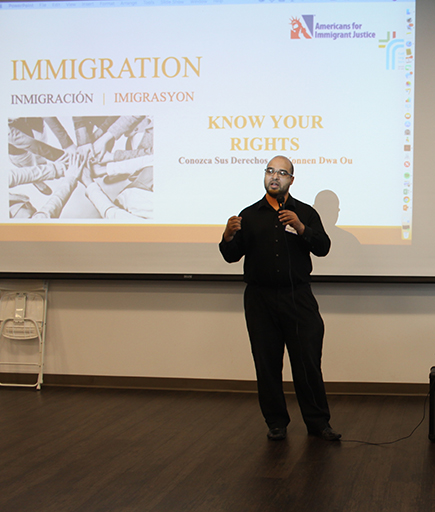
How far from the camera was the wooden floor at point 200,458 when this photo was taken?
2367mm

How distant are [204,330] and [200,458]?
162cm

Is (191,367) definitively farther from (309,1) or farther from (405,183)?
(309,1)

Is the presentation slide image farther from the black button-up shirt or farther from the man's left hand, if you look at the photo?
the man's left hand

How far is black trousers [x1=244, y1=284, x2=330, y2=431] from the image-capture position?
10.6 feet

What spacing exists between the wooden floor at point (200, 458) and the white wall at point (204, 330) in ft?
→ 1.00

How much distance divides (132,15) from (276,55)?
1.14m

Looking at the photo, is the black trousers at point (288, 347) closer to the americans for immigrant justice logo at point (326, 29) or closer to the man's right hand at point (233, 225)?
the man's right hand at point (233, 225)

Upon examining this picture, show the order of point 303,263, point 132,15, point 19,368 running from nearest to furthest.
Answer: point 303,263
point 132,15
point 19,368

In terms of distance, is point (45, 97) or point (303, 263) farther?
point (45, 97)

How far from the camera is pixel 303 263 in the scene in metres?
3.32

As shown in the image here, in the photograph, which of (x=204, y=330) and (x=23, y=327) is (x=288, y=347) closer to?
(x=204, y=330)

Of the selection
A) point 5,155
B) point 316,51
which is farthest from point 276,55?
point 5,155

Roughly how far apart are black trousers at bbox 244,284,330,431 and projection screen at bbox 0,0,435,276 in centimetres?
101

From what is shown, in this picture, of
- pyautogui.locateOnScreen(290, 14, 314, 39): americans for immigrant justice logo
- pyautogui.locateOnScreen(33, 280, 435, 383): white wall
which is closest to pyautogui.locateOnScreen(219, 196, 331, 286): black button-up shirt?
pyautogui.locateOnScreen(33, 280, 435, 383): white wall
